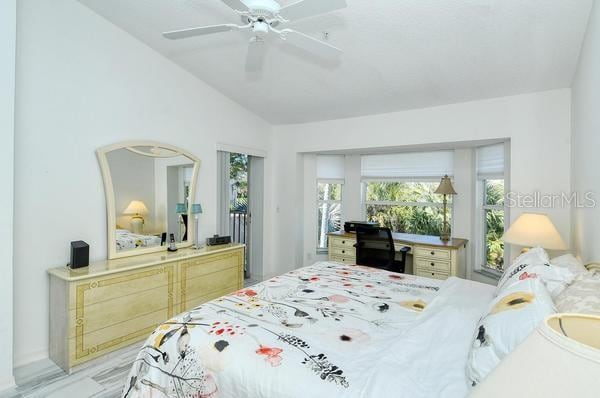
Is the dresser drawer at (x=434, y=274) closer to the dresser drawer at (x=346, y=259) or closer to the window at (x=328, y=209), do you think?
the dresser drawer at (x=346, y=259)

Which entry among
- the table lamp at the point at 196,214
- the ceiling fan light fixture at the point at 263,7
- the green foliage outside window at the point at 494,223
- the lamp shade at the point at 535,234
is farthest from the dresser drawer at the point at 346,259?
the ceiling fan light fixture at the point at 263,7

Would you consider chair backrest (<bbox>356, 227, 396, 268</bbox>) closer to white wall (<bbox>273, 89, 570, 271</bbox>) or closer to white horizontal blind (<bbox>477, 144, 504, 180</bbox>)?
white wall (<bbox>273, 89, 570, 271</bbox>)

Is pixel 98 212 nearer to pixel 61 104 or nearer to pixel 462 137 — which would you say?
pixel 61 104

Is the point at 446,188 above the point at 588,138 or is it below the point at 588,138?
below

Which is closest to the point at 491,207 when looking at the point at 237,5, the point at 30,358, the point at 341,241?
the point at 341,241

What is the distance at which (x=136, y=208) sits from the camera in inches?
124

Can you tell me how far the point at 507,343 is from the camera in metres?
1.10

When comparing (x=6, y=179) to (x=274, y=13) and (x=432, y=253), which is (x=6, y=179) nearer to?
(x=274, y=13)

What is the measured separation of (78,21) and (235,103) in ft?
6.08

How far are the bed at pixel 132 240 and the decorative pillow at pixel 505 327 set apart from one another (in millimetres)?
2994

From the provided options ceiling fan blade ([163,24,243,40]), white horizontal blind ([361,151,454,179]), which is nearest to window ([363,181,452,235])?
white horizontal blind ([361,151,454,179])

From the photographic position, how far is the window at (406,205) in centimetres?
442

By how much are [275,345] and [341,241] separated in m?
3.15

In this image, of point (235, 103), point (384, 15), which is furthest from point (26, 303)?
point (384, 15)
